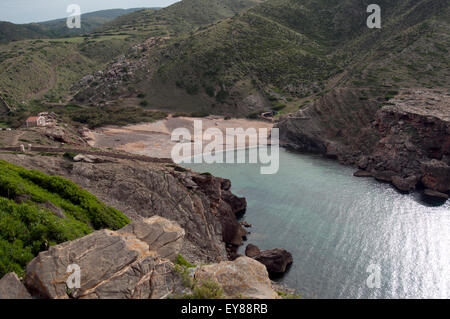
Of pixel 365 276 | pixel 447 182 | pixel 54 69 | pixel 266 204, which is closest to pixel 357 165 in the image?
pixel 447 182

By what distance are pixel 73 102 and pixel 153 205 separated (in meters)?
76.6

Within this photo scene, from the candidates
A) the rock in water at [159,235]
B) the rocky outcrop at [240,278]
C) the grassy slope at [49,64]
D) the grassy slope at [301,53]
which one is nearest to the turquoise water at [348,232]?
the rocky outcrop at [240,278]

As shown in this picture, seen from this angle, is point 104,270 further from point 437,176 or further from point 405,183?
point 437,176

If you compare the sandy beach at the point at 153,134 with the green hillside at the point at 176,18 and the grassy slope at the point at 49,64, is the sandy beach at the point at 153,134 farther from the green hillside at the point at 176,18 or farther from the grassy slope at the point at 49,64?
the green hillside at the point at 176,18

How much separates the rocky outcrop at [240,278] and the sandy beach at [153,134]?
4966 cm

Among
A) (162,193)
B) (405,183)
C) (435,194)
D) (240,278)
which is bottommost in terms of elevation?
(435,194)

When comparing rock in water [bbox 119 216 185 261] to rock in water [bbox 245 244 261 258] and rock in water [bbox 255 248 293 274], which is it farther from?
rock in water [bbox 245 244 261 258]

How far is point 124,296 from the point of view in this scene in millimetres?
9547

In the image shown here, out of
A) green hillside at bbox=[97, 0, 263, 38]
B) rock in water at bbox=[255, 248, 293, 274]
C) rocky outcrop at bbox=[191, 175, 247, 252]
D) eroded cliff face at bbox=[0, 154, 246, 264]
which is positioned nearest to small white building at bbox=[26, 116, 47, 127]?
eroded cliff face at bbox=[0, 154, 246, 264]

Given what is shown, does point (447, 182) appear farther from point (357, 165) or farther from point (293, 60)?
point (293, 60)

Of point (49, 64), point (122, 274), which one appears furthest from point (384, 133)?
point (49, 64)

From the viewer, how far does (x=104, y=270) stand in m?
9.97

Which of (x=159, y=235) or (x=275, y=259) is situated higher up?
(x=159, y=235)

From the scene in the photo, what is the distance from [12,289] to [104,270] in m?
2.27
